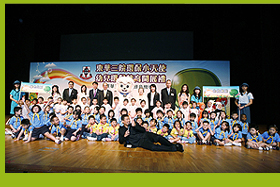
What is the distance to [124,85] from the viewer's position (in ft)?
18.2

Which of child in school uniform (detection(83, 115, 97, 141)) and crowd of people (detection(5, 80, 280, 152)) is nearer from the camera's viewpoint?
crowd of people (detection(5, 80, 280, 152))

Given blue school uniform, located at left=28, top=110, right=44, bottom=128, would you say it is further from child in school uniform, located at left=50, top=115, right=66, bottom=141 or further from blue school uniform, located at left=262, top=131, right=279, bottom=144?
blue school uniform, located at left=262, top=131, right=279, bottom=144

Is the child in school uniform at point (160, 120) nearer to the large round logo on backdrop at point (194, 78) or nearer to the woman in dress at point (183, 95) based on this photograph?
the woman in dress at point (183, 95)

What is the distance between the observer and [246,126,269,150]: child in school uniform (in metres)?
3.73

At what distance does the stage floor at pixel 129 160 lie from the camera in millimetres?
2432

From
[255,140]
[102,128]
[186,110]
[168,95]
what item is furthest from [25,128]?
[255,140]

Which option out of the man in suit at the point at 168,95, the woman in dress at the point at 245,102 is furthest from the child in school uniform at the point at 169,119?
the woman in dress at the point at 245,102

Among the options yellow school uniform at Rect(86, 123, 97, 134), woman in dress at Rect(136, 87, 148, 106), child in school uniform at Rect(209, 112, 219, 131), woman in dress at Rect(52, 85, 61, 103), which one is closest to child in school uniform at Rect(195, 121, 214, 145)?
child in school uniform at Rect(209, 112, 219, 131)

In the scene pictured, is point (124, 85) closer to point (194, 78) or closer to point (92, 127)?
point (92, 127)

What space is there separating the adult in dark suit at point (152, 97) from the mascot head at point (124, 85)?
2.18 ft

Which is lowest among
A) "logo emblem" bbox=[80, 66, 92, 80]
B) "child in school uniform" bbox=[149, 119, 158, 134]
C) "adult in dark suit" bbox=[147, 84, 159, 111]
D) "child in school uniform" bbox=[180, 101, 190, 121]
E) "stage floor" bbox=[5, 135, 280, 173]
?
"stage floor" bbox=[5, 135, 280, 173]

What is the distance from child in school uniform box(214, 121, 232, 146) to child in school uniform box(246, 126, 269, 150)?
0.43 meters

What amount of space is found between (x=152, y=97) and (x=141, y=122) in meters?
1.29

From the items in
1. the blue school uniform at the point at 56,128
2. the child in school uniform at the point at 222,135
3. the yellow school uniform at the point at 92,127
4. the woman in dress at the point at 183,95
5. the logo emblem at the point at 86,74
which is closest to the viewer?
the child in school uniform at the point at 222,135
